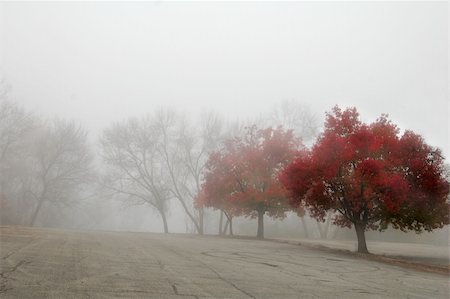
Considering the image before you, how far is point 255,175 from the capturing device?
32500mm

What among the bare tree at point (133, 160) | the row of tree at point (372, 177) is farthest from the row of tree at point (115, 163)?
the row of tree at point (372, 177)

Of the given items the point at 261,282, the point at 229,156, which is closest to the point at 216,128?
the point at 229,156

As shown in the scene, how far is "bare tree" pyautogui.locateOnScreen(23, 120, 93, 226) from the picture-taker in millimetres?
47094

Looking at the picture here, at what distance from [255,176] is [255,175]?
9 centimetres

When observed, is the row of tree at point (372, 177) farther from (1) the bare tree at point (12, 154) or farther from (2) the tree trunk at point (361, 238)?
(1) the bare tree at point (12, 154)

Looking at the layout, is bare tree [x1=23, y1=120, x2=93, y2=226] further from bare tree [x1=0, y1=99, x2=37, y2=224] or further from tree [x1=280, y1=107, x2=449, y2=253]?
tree [x1=280, y1=107, x2=449, y2=253]

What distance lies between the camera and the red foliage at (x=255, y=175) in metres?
31.9

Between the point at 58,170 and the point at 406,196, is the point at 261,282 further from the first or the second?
the point at 58,170

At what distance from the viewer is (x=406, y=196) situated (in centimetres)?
1983

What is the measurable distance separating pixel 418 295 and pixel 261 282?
398 centimetres

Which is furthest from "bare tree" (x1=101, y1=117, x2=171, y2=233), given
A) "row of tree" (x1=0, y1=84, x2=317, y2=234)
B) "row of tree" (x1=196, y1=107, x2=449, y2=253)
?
"row of tree" (x1=196, y1=107, x2=449, y2=253)

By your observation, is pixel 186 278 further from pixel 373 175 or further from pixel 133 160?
pixel 133 160

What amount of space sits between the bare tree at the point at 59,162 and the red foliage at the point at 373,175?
33.1m

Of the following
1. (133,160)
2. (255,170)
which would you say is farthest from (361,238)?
(133,160)
